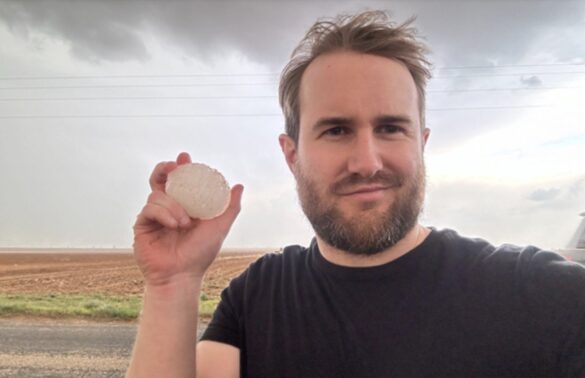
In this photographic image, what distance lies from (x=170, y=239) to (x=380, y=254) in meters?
0.79

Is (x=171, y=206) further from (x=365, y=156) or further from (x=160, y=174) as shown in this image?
(x=365, y=156)

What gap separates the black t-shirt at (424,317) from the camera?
4.75ft

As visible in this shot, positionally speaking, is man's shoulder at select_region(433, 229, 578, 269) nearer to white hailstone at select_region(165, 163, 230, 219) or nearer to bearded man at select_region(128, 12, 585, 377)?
bearded man at select_region(128, 12, 585, 377)

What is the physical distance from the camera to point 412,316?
5.03ft

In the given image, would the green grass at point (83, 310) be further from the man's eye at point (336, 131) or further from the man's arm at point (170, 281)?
the man's eye at point (336, 131)

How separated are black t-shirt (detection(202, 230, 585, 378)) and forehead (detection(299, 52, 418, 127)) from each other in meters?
0.54

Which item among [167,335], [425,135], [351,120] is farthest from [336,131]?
[167,335]

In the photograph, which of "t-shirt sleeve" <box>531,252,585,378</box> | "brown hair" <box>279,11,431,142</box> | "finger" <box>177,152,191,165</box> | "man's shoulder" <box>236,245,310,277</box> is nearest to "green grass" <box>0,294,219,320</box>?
"man's shoulder" <box>236,245,310,277</box>

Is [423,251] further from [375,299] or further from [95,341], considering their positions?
[95,341]

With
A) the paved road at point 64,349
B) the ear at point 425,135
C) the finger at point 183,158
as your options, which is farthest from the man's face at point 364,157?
the paved road at point 64,349

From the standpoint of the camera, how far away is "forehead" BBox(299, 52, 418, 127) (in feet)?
5.68

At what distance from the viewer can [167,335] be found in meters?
1.60

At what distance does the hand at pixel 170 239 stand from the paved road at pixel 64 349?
5.48 m

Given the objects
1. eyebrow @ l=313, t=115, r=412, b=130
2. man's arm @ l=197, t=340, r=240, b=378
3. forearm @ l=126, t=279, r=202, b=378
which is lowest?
man's arm @ l=197, t=340, r=240, b=378
